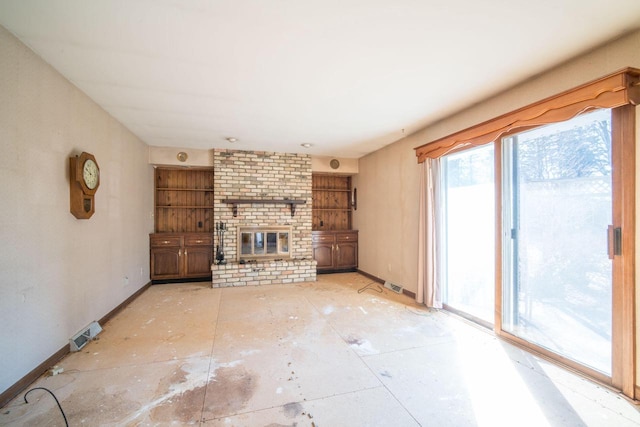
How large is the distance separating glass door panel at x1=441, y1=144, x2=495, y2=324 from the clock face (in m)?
3.97

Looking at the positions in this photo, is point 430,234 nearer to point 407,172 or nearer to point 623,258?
point 407,172

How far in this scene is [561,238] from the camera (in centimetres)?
229

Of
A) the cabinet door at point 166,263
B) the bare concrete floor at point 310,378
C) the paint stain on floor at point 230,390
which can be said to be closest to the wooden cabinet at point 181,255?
the cabinet door at point 166,263

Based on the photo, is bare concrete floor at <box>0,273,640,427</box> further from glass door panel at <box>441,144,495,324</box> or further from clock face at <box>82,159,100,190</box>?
clock face at <box>82,159,100,190</box>

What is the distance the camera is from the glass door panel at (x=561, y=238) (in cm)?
203

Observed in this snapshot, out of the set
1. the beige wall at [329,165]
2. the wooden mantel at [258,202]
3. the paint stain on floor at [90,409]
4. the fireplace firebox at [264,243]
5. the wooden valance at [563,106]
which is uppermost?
the beige wall at [329,165]

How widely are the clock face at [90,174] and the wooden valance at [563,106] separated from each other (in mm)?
3864

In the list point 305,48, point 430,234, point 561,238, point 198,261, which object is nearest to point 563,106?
point 561,238

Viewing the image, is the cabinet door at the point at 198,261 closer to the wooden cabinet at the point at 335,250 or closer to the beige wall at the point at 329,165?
the wooden cabinet at the point at 335,250

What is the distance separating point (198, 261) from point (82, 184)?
9.20ft

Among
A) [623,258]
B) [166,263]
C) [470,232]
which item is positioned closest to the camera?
[623,258]

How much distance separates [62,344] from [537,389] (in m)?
3.84

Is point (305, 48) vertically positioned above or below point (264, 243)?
above

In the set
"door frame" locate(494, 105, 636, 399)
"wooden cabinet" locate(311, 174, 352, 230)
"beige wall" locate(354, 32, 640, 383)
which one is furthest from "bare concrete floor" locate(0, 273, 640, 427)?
"wooden cabinet" locate(311, 174, 352, 230)
